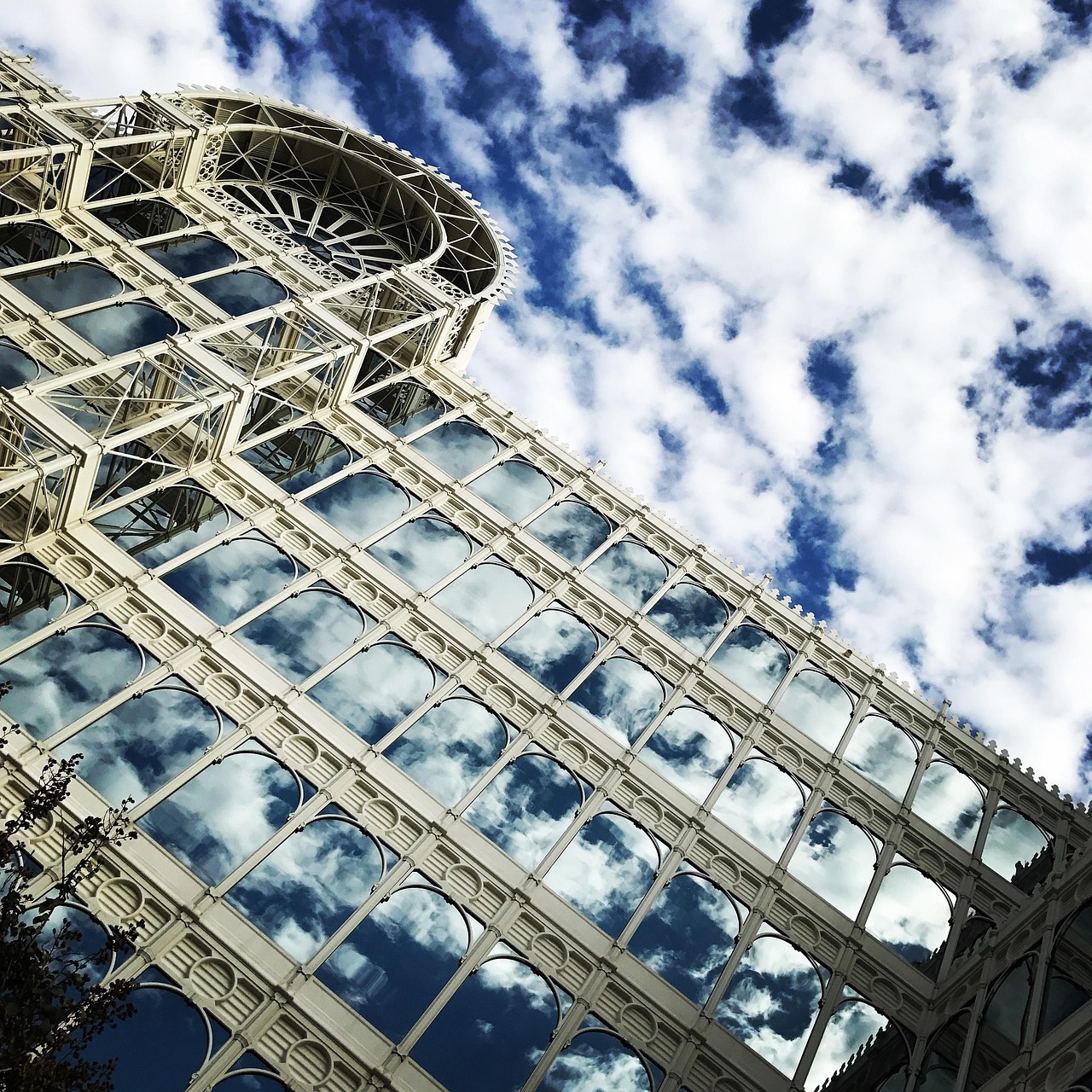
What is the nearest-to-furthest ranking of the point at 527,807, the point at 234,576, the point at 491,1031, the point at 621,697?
the point at 491,1031
the point at 527,807
the point at 234,576
the point at 621,697

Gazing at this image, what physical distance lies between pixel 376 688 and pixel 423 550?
477cm

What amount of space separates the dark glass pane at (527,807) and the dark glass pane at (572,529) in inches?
274

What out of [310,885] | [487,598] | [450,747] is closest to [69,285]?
[487,598]

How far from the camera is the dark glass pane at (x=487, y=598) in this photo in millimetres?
25062

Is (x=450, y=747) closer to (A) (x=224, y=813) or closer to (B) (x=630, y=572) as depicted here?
(A) (x=224, y=813)

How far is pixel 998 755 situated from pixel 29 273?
27204 millimetres

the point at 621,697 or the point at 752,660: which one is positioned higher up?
the point at 752,660

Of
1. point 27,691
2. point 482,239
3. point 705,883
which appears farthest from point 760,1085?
point 482,239

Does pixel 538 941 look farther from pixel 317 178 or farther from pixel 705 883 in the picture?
pixel 317 178

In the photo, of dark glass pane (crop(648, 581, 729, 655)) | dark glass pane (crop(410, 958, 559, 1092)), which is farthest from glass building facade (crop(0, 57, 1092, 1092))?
dark glass pane (crop(648, 581, 729, 655))

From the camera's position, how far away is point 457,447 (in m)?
29.9

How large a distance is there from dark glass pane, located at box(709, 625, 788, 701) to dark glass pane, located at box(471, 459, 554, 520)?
6.36 m

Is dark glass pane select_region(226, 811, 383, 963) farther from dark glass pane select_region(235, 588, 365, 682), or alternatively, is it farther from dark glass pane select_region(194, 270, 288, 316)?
dark glass pane select_region(194, 270, 288, 316)

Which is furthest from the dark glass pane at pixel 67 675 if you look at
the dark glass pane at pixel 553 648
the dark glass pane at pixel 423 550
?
the dark glass pane at pixel 553 648
